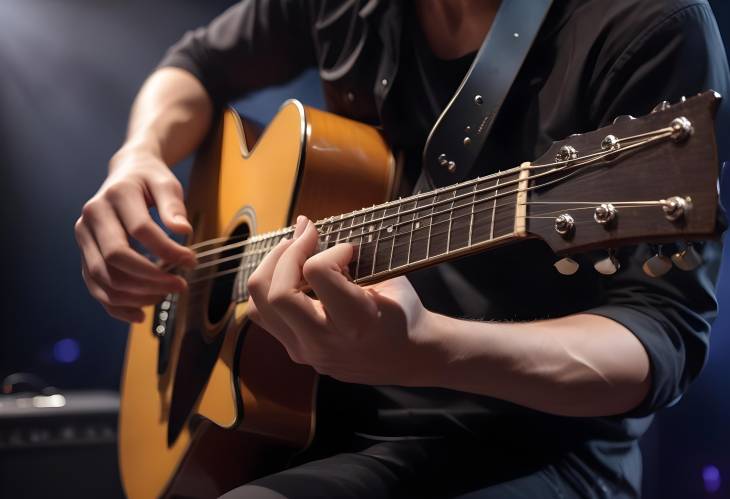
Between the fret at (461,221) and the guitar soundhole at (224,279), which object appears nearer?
the fret at (461,221)

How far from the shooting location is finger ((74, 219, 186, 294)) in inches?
43.8

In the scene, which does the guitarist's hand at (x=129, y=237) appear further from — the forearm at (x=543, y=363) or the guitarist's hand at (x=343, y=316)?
the forearm at (x=543, y=363)

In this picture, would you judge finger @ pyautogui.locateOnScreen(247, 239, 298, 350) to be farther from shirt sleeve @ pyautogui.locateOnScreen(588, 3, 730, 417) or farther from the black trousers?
shirt sleeve @ pyautogui.locateOnScreen(588, 3, 730, 417)

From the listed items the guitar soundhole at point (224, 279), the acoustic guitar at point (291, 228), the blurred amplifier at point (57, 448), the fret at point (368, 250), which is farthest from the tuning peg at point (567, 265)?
the blurred amplifier at point (57, 448)

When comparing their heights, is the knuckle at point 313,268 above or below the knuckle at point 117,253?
above

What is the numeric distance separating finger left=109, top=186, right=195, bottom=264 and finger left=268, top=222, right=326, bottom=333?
46 centimetres

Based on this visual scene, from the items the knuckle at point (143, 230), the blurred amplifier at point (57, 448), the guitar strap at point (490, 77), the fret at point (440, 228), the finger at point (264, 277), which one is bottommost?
the blurred amplifier at point (57, 448)

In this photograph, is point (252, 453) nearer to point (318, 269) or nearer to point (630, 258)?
point (318, 269)

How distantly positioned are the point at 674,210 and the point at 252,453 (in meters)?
0.75

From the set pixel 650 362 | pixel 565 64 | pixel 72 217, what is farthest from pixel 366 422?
pixel 72 217

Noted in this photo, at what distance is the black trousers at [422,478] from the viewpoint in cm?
80

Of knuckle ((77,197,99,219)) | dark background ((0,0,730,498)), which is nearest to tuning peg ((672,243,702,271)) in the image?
knuckle ((77,197,99,219))

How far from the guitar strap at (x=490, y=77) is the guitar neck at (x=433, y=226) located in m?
0.16

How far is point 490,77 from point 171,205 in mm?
603
